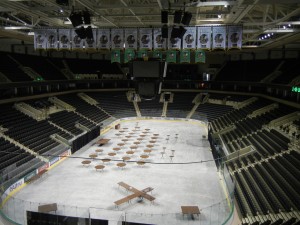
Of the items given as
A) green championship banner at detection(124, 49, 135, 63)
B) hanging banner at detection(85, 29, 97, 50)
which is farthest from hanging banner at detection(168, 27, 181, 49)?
hanging banner at detection(85, 29, 97, 50)

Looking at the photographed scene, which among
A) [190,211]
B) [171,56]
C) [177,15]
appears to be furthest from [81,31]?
[190,211]

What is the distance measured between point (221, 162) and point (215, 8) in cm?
958

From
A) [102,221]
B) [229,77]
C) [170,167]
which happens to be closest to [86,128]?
[170,167]

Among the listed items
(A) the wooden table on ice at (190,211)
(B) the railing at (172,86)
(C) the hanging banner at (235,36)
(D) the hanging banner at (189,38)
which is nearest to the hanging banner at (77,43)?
(D) the hanging banner at (189,38)

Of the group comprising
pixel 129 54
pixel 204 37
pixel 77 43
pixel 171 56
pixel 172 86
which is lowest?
pixel 172 86

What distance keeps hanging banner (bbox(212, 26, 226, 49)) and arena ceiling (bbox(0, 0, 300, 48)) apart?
2.51ft

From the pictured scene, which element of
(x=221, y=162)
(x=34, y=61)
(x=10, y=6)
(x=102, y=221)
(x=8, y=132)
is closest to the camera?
(x=102, y=221)

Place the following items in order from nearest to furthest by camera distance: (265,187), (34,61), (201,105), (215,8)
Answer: (265,187) < (215,8) < (34,61) < (201,105)

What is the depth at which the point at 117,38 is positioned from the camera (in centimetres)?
1587

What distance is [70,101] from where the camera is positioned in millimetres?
34312

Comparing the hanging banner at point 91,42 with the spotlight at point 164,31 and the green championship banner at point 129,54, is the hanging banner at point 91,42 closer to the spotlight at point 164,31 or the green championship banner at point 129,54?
the green championship banner at point 129,54

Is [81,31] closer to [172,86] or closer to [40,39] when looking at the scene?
[40,39]

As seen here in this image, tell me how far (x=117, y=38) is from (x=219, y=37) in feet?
19.7

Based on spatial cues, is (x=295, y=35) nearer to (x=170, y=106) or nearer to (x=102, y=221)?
(x=102, y=221)
